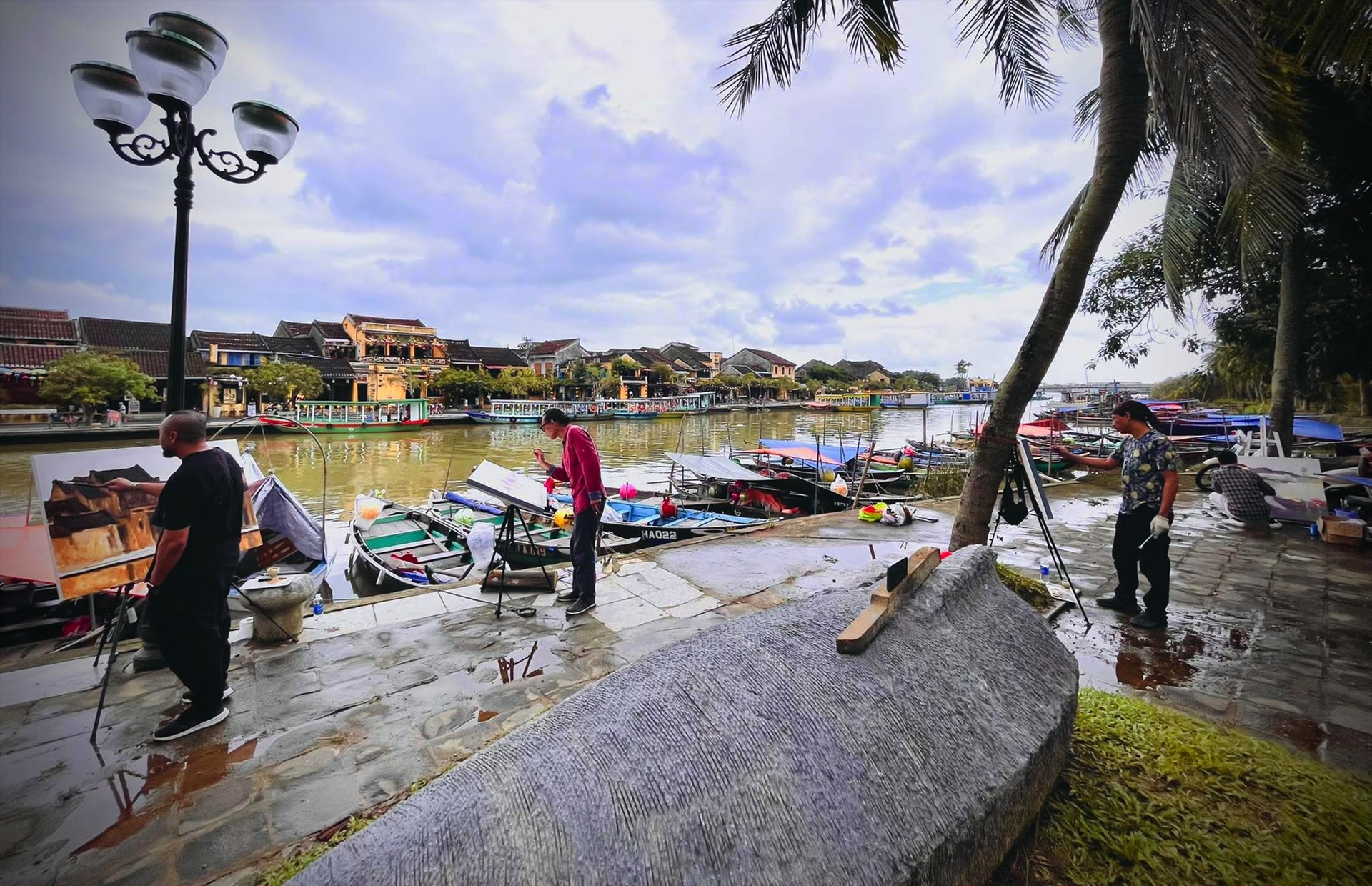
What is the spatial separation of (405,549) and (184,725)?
580 centimetres

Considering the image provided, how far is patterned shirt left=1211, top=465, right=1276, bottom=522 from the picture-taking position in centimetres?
836

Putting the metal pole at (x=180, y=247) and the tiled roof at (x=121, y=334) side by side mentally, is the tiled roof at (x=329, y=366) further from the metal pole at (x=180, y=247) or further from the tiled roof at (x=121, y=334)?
the metal pole at (x=180, y=247)

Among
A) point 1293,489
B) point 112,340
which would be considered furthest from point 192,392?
point 1293,489

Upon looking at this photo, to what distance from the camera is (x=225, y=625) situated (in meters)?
3.46

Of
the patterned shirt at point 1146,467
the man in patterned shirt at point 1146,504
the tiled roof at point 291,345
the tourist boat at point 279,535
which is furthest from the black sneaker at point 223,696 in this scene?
the tiled roof at point 291,345

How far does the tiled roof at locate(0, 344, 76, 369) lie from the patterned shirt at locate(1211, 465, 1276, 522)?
38.0 m

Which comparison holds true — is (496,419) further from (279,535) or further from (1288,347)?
(1288,347)

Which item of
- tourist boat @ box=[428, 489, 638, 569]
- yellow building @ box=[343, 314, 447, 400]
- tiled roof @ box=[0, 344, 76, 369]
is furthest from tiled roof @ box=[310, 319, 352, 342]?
tourist boat @ box=[428, 489, 638, 569]

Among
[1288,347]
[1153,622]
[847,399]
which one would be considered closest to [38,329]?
[1153,622]

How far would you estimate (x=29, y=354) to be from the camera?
24.5m

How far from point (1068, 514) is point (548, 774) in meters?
10.5

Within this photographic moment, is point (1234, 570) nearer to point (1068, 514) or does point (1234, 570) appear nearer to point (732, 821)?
point (1068, 514)

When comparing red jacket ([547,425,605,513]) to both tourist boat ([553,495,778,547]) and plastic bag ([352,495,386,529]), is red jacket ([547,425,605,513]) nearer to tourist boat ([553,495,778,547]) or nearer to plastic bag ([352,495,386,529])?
tourist boat ([553,495,778,547])

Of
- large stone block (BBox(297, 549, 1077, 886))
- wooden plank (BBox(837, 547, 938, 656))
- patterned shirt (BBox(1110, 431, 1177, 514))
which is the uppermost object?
patterned shirt (BBox(1110, 431, 1177, 514))
